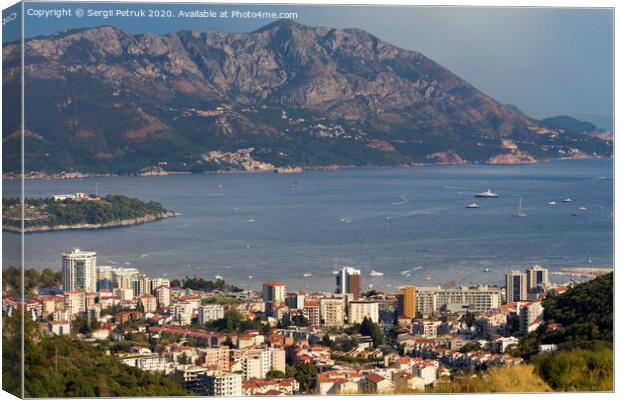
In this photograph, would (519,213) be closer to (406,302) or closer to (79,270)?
(406,302)

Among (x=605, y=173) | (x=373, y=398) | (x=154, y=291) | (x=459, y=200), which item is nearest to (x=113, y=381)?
(x=373, y=398)

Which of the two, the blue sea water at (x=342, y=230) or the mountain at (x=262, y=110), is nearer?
the blue sea water at (x=342, y=230)

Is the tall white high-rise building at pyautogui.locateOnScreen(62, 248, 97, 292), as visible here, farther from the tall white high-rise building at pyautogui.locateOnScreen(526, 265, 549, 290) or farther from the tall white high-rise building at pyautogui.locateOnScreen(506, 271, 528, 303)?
the tall white high-rise building at pyautogui.locateOnScreen(526, 265, 549, 290)

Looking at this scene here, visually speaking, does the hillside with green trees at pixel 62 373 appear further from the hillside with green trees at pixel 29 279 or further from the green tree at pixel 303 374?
the green tree at pixel 303 374

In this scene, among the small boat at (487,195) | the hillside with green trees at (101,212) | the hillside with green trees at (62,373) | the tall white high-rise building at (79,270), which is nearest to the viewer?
the hillside with green trees at (62,373)

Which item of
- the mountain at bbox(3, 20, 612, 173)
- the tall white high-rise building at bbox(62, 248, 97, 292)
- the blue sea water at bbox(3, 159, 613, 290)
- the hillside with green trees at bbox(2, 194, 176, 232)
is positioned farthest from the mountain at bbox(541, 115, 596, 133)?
the tall white high-rise building at bbox(62, 248, 97, 292)

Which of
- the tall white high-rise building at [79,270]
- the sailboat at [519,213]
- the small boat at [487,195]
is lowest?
the tall white high-rise building at [79,270]

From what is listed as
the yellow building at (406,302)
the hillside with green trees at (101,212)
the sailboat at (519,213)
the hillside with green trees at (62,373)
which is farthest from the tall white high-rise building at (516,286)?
the hillside with green trees at (62,373)
